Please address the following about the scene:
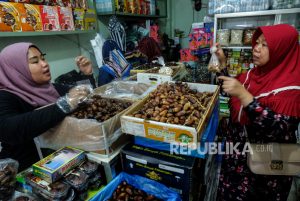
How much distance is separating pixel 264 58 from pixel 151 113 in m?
0.75

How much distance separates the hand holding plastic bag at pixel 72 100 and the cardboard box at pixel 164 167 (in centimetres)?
37

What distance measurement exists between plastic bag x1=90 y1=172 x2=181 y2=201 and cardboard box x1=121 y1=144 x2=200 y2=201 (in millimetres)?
26

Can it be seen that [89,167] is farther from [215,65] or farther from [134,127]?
[215,65]

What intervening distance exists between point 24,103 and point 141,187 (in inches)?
34.4

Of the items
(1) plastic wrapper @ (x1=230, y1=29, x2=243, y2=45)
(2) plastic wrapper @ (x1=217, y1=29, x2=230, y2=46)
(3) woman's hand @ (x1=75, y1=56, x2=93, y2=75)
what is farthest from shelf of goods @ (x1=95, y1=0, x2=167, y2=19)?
(1) plastic wrapper @ (x1=230, y1=29, x2=243, y2=45)

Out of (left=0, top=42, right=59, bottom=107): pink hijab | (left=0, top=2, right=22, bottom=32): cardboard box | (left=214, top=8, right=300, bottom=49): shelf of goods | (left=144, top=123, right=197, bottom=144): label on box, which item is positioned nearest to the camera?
(left=144, top=123, right=197, bottom=144): label on box

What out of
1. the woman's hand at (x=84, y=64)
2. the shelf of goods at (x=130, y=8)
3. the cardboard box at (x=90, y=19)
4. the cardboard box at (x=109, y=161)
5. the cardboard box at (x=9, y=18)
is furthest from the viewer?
the shelf of goods at (x=130, y=8)

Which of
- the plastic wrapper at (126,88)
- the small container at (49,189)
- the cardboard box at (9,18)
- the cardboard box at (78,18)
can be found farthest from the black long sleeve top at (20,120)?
the cardboard box at (78,18)

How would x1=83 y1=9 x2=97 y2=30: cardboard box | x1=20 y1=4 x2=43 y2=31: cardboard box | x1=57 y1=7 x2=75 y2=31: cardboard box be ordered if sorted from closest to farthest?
Answer: x1=20 y1=4 x2=43 y2=31: cardboard box
x1=57 y1=7 x2=75 y2=31: cardboard box
x1=83 y1=9 x2=97 y2=30: cardboard box

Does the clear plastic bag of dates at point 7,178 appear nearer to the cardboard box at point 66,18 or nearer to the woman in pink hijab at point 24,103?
the woman in pink hijab at point 24,103

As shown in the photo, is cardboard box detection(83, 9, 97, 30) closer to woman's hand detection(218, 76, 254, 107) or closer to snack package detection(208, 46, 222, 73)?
snack package detection(208, 46, 222, 73)

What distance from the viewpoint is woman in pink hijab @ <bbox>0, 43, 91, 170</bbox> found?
1.02 metres

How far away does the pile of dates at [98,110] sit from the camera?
44.0 inches

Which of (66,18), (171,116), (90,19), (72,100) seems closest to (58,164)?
(72,100)
